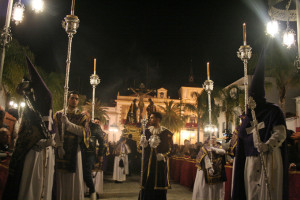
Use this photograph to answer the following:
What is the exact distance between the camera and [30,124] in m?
4.85

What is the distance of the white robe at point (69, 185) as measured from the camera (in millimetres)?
5535

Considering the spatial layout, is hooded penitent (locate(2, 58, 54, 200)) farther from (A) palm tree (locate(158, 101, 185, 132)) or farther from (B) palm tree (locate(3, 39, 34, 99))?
(A) palm tree (locate(158, 101, 185, 132))

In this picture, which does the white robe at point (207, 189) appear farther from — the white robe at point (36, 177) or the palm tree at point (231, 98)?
the palm tree at point (231, 98)

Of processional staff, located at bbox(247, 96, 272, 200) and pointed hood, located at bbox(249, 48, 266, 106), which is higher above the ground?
pointed hood, located at bbox(249, 48, 266, 106)

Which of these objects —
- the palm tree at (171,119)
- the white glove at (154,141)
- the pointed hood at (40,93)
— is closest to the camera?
the pointed hood at (40,93)

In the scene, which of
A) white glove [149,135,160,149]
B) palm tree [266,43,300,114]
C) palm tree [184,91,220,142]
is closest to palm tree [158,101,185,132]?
palm tree [184,91,220,142]

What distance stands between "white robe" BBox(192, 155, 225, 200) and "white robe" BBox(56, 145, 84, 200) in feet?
14.4

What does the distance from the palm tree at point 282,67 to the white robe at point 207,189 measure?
12.9 m

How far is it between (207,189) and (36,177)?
5748mm

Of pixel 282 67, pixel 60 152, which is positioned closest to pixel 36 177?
pixel 60 152

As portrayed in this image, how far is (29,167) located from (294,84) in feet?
67.9

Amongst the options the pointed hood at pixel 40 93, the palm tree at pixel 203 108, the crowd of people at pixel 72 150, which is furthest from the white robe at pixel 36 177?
the palm tree at pixel 203 108

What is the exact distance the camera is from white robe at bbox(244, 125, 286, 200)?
484cm

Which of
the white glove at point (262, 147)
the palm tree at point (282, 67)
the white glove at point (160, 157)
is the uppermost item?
the palm tree at point (282, 67)
